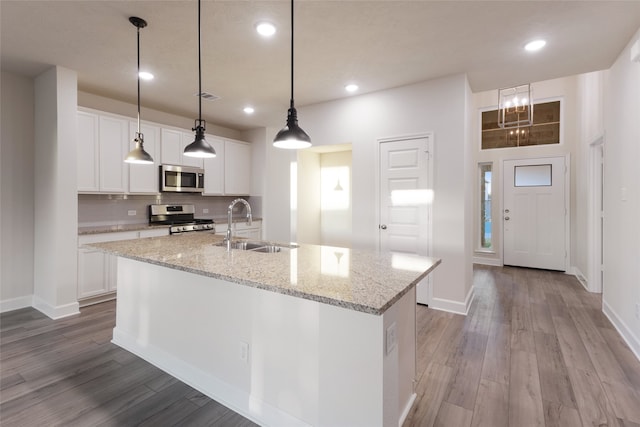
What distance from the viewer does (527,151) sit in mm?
5492

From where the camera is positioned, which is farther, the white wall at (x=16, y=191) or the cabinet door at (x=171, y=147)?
the cabinet door at (x=171, y=147)

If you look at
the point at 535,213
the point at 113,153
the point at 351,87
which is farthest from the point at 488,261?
the point at 113,153

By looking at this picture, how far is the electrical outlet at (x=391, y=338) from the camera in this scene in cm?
136

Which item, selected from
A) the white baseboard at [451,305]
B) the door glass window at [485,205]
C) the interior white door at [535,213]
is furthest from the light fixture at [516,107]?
the white baseboard at [451,305]

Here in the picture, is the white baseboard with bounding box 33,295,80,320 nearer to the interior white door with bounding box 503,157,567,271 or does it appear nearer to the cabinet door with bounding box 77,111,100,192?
the cabinet door with bounding box 77,111,100,192

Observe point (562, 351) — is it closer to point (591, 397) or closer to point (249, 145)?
point (591, 397)

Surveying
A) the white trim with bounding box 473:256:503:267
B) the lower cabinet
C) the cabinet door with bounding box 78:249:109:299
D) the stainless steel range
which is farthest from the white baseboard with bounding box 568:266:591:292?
the cabinet door with bounding box 78:249:109:299

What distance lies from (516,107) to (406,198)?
329 centimetres

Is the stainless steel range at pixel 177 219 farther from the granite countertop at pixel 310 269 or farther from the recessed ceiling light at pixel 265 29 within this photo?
the recessed ceiling light at pixel 265 29

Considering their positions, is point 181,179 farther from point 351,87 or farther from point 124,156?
point 351,87

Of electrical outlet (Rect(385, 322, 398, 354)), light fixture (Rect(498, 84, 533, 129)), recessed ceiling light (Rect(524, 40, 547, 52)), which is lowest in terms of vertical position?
electrical outlet (Rect(385, 322, 398, 354))

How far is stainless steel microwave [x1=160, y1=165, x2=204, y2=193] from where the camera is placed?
454 centimetres

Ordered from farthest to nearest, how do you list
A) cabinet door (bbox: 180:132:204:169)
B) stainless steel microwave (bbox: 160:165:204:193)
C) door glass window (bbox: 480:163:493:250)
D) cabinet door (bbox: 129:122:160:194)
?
door glass window (bbox: 480:163:493:250)
cabinet door (bbox: 180:132:204:169)
stainless steel microwave (bbox: 160:165:204:193)
cabinet door (bbox: 129:122:160:194)

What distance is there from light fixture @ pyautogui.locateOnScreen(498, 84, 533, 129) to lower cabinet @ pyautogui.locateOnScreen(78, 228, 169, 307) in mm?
6004
